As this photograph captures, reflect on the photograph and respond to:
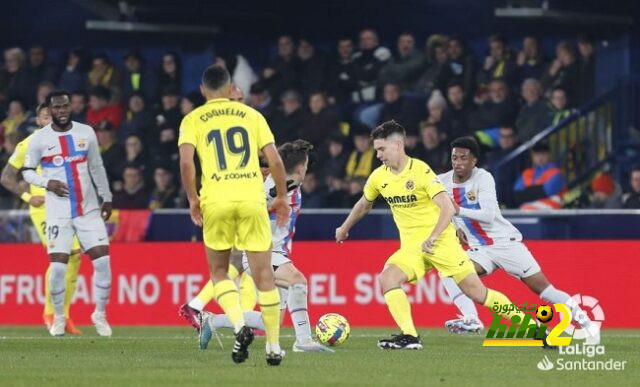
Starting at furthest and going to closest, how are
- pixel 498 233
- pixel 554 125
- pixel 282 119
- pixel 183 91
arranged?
1. pixel 183 91
2. pixel 282 119
3. pixel 554 125
4. pixel 498 233

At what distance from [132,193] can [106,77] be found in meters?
3.66

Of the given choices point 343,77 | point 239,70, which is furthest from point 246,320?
point 239,70

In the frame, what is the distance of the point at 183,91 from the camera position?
23.9m

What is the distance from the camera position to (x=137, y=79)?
22.8 m

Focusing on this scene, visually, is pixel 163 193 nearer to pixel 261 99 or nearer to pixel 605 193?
pixel 261 99

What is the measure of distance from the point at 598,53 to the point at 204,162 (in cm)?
1305

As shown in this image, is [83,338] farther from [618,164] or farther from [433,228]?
[618,164]

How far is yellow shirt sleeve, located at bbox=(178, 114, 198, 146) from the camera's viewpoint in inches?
406

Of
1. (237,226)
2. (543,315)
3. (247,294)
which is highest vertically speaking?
(237,226)

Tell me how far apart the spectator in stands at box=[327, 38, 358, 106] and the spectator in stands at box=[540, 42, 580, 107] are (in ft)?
9.11

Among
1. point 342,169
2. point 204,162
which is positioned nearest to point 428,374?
point 204,162

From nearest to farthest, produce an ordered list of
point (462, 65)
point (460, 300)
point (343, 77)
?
1. point (460, 300)
2. point (462, 65)
3. point (343, 77)

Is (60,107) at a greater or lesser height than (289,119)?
lesser

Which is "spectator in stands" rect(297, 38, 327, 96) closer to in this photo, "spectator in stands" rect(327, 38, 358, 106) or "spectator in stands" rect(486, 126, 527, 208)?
"spectator in stands" rect(327, 38, 358, 106)
